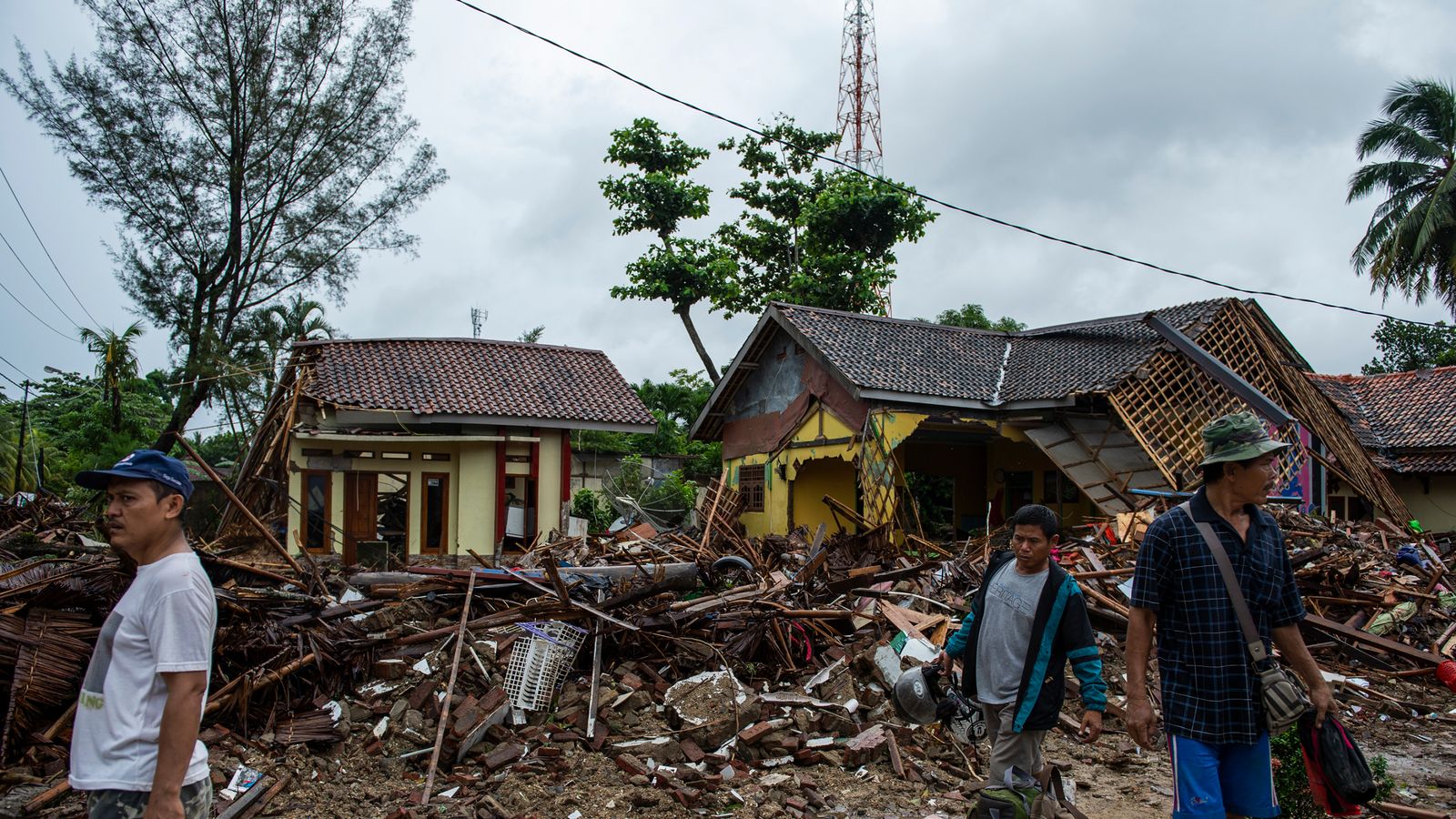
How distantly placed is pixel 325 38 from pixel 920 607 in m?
26.1

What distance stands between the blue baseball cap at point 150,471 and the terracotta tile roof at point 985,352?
1593cm

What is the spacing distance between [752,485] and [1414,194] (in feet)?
73.7

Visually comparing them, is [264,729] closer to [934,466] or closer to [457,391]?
[457,391]

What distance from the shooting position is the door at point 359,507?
751 inches

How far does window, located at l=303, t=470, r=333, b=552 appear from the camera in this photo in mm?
18922

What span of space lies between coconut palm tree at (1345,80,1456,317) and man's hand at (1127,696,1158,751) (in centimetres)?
3047

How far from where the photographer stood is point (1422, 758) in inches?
271

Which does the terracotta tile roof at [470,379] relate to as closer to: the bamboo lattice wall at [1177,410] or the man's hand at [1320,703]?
the bamboo lattice wall at [1177,410]

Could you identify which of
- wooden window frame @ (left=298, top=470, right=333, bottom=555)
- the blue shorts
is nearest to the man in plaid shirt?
the blue shorts

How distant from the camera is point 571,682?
7.53m

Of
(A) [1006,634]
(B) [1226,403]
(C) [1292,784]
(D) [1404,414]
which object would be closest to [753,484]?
(B) [1226,403]

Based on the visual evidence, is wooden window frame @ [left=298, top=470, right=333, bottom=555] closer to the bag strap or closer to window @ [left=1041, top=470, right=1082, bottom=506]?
Answer: window @ [left=1041, top=470, right=1082, bottom=506]

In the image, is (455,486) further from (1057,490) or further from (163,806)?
(163,806)

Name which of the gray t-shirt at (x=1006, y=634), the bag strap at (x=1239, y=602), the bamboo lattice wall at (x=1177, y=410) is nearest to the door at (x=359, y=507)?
the bamboo lattice wall at (x=1177, y=410)
